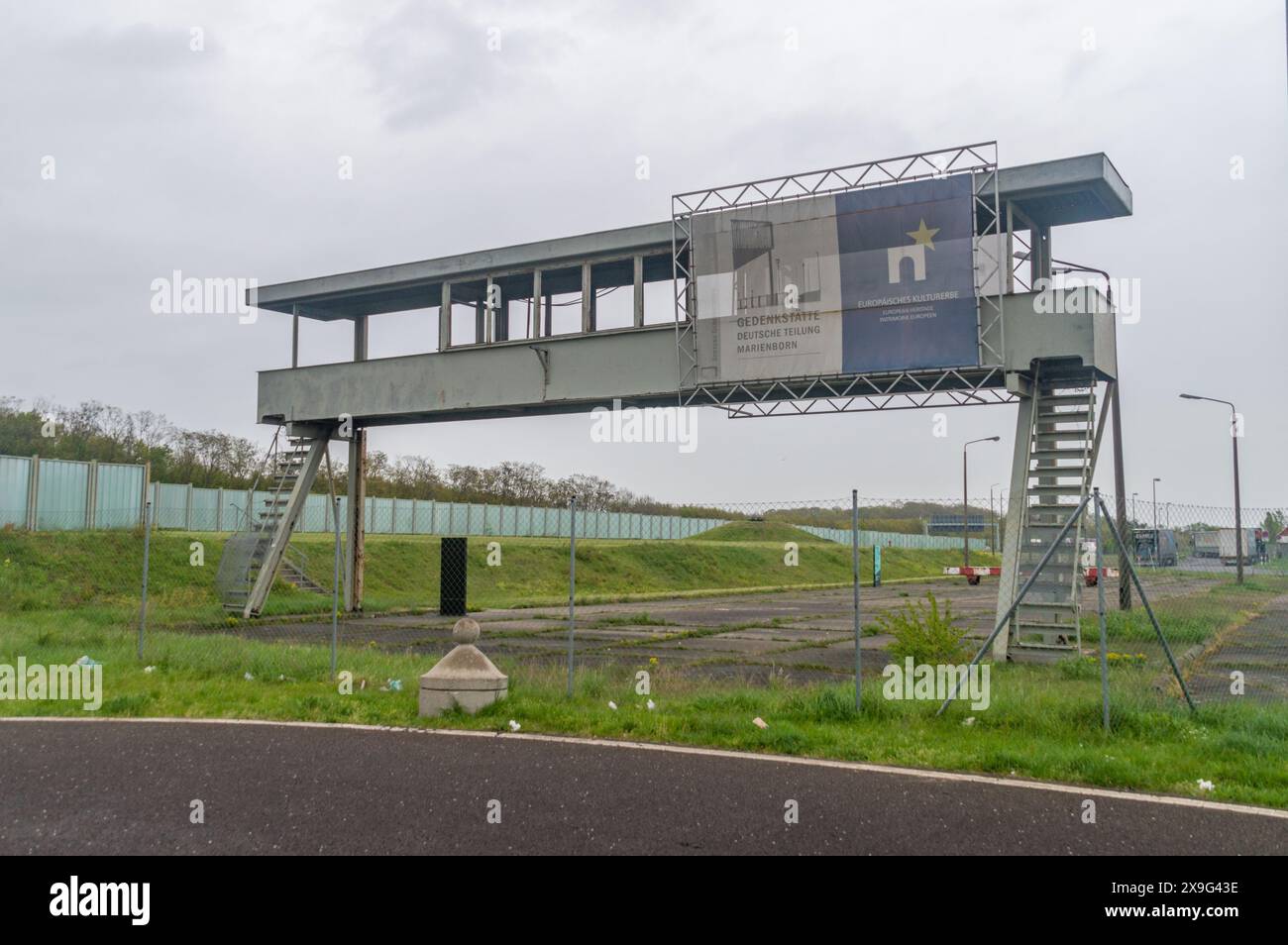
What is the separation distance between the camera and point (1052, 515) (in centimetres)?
1661

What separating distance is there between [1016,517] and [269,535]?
1666 centimetres

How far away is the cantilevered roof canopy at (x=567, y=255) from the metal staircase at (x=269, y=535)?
11.3 feet

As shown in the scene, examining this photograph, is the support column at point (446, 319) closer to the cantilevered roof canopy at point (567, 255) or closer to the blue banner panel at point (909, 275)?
the cantilevered roof canopy at point (567, 255)

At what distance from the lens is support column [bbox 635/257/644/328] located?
65.0 ft

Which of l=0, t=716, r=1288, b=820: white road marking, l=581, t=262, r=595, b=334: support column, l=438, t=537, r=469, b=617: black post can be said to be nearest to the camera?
l=0, t=716, r=1288, b=820: white road marking

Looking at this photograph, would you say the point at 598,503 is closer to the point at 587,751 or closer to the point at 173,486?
the point at 173,486

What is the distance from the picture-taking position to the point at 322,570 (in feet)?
116

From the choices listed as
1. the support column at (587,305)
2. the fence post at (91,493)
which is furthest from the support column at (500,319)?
the fence post at (91,493)

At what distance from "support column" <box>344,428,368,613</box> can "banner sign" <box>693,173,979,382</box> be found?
1022 cm

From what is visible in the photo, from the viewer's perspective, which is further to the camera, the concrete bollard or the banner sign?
the banner sign

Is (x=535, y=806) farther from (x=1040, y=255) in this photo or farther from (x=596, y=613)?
(x=596, y=613)

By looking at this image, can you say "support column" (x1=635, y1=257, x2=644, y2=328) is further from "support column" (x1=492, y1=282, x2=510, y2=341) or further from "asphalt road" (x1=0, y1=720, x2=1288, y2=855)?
"asphalt road" (x1=0, y1=720, x2=1288, y2=855)

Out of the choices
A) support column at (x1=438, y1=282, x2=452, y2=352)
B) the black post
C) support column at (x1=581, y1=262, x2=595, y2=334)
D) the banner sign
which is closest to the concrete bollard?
the banner sign

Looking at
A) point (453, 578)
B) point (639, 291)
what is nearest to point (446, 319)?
point (639, 291)
